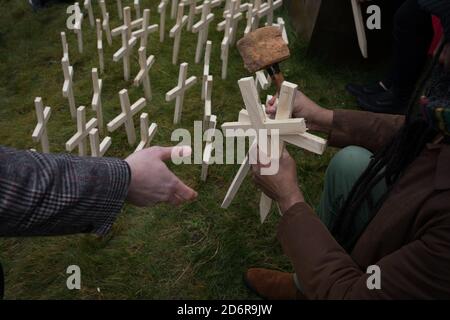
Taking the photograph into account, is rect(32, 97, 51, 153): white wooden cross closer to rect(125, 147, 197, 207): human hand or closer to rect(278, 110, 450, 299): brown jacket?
rect(125, 147, 197, 207): human hand

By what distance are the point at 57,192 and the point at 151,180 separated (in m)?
0.30

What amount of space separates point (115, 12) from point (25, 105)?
151 centimetres

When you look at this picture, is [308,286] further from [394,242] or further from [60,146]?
[60,146]

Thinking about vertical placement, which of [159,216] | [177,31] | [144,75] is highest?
[177,31]

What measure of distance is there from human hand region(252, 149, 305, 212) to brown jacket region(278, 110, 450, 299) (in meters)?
0.05

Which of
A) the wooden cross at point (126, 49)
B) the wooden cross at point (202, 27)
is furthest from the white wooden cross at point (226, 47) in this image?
the wooden cross at point (126, 49)

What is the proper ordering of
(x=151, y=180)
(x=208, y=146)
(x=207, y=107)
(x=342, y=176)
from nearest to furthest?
(x=151, y=180), (x=342, y=176), (x=208, y=146), (x=207, y=107)

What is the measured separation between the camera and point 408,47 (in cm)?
274

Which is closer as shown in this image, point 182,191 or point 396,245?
point 396,245

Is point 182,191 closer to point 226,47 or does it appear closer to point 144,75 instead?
point 144,75

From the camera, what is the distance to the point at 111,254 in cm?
213

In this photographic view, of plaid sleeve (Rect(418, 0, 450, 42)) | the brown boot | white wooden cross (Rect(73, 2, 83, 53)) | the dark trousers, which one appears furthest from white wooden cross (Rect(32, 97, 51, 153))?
the dark trousers

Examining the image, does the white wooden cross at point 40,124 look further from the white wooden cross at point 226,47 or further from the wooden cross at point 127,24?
the white wooden cross at point 226,47

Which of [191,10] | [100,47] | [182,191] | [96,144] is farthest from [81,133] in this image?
[191,10]
